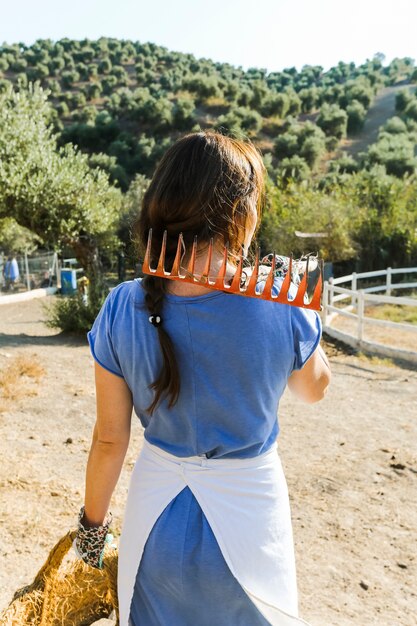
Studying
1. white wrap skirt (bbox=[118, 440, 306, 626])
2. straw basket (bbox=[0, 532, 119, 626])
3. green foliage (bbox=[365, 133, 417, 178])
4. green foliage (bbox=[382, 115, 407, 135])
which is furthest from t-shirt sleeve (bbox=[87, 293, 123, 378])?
green foliage (bbox=[382, 115, 407, 135])

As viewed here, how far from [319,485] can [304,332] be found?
3925 mm

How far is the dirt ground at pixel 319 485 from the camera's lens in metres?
3.53

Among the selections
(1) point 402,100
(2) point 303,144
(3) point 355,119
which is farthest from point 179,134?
(1) point 402,100

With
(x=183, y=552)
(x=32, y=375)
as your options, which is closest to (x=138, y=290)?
(x=183, y=552)

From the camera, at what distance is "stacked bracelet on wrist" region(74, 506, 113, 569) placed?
1673 mm

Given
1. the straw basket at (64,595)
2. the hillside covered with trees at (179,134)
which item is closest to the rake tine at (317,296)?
the hillside covered with trees at (179,134)

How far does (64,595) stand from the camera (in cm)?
228

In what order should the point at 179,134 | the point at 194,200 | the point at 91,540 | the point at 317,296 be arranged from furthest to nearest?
the point at 179,134 → the point at 91,540 → the point at 194,200 → the point at 317,296

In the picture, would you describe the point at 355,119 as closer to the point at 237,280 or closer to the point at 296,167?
the point at 296,167

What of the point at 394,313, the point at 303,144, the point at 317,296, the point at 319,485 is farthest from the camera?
the point at 303,144

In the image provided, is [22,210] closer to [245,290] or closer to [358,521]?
[358,521]

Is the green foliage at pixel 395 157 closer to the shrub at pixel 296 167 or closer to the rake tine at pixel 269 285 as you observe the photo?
the shrub at pixel 296 167

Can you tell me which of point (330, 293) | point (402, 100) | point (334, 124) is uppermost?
point (402, 100)

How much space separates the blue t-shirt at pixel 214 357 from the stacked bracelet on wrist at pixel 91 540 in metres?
0.39
